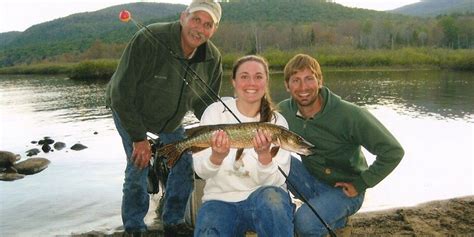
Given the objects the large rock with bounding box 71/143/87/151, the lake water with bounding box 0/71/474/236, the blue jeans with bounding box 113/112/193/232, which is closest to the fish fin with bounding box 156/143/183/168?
the blue jeans with bounding box 113/112/193/232

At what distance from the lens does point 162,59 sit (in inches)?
190

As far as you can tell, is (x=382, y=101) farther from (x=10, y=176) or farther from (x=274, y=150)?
(x=274, y=150)

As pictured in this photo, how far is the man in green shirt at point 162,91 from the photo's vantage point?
184 inches

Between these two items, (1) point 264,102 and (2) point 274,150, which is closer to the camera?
(2) point 274,150

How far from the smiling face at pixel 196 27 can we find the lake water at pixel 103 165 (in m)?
4.63

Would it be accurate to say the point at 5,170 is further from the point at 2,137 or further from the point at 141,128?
the point at 141,128

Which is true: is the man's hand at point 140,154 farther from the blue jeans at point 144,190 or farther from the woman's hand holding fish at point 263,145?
the woman's hand holding fish at point 263,145

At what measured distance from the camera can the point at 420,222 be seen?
657 centimetres

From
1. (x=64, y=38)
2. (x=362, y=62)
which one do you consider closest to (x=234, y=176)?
(x=362, y=62)

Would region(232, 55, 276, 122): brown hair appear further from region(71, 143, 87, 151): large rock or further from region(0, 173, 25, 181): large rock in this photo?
region(71, 143, 87, 151): large rock

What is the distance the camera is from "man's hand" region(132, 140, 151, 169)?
476 centimetres

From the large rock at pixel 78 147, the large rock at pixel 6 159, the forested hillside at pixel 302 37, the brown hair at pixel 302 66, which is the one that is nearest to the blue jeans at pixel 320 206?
the brown hair at pixel 302 66

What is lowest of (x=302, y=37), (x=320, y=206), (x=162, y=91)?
(x=320, y=206)

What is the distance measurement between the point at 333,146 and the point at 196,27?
1.99 meters
